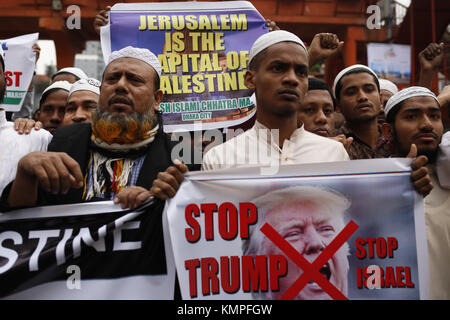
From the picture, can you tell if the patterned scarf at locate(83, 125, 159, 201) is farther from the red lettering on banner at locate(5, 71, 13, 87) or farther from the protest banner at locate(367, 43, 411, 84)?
the protest banner at locate(367, 43, 411, 84)

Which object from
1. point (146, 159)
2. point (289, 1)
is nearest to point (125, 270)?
point (146, 159)

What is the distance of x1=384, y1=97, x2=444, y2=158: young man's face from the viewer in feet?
8.42

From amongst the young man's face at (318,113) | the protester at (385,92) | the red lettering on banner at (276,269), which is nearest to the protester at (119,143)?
the red lettering on banner at (276,269)

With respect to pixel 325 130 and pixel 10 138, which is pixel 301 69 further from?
pixel 10 138

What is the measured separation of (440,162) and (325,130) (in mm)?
1001

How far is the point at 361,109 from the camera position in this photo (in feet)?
11.5

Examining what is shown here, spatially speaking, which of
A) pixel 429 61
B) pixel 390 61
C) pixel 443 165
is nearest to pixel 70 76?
pixel 429 61

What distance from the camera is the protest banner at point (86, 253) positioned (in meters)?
2.08

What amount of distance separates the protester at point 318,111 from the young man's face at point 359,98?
208 millimetres

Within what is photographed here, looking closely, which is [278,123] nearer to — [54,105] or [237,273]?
[237,273]

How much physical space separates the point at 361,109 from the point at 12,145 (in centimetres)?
262

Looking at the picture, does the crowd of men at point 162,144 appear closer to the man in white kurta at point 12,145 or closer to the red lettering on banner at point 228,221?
the man in white kurta at point 12,145

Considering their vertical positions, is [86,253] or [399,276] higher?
[86,253]

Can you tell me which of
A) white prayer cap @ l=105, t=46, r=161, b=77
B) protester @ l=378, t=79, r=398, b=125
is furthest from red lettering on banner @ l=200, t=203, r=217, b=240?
protester @ l=378, t=79, r=398, b=125
